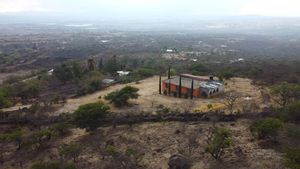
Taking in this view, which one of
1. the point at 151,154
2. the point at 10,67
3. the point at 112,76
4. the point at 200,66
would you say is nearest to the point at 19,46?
the point at 10,67

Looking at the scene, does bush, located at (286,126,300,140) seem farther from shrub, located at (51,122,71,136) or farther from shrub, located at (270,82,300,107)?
shrub, located at (51,122,71,136)

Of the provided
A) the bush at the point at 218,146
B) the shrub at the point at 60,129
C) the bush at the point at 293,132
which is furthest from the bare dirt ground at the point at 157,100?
the bush at the point at 218,146

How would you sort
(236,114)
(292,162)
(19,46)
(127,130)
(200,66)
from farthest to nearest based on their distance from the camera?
1. (19,46)
2. (200,66)
3. (236,114)
4. (127,130)
5. (292,162)

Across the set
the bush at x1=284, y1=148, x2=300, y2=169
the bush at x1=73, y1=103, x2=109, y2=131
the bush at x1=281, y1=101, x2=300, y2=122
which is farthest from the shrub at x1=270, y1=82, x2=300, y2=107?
the bush at x1=73, y1=103, x2=109, y2=131

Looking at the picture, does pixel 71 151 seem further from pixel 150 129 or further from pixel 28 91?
pixel 28 91

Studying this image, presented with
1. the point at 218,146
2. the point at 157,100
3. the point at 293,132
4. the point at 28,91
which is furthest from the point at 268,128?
the point at 28,91

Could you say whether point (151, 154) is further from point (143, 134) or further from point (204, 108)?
point (204, 108)
